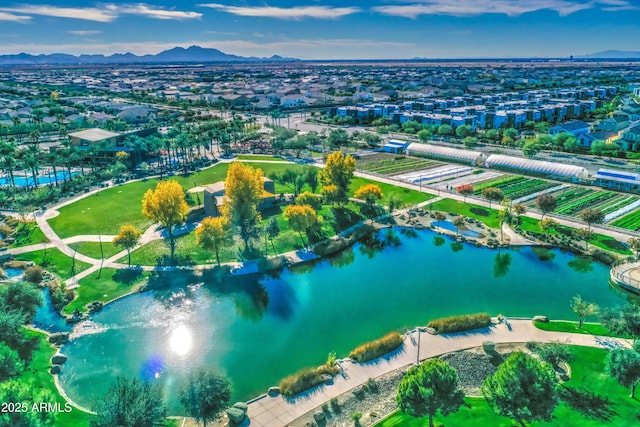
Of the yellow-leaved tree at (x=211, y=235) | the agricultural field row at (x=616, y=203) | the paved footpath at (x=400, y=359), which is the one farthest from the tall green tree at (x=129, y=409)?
the agricultural field row at (x=616, y=203)

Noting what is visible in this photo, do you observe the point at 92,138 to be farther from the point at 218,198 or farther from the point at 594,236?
the point at 594,236

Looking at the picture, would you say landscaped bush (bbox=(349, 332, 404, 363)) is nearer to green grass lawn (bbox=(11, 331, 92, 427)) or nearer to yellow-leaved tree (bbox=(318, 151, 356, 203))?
green grass lawn (bbox=(11, 331, 92, 427))

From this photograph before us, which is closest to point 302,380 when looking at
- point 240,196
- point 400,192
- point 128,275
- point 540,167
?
point 128,275

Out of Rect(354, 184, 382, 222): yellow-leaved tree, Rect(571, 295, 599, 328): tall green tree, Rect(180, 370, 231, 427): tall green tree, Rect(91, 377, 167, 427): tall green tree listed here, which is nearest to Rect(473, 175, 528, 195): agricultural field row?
Rect(354, 184, 382, 222): yellow-leaved tree

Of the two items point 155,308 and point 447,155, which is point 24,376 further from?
point 447,155

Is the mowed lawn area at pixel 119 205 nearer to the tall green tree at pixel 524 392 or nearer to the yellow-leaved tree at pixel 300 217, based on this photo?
the yellow-leaved tree at pixel 300 217

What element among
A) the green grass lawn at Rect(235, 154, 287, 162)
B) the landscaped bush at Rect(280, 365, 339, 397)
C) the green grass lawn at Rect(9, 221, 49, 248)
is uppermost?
the green grass lawn at Rect(235, 154, 287, 162)
